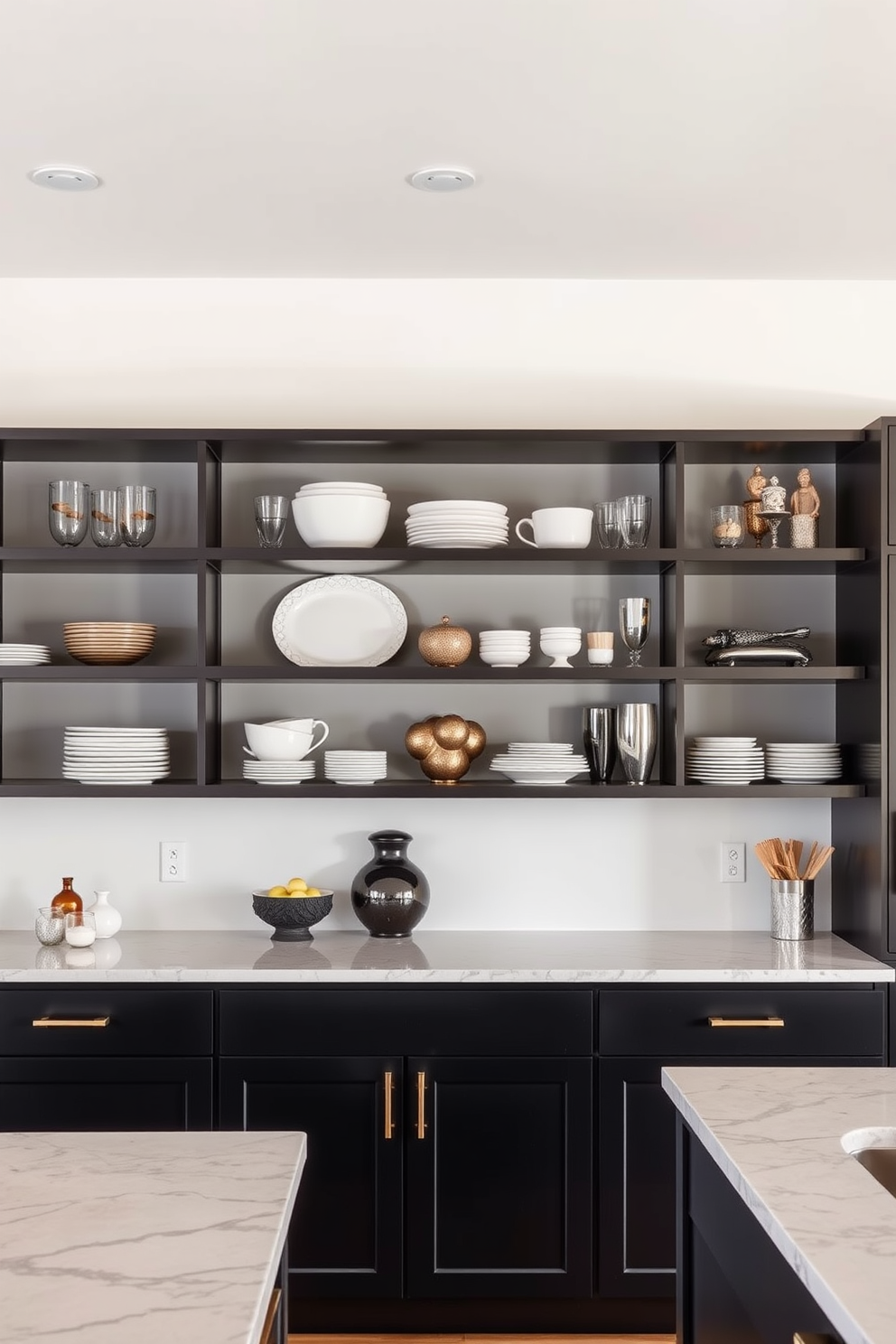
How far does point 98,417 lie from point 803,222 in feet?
→ 6.48

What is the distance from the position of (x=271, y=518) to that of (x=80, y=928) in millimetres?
1163

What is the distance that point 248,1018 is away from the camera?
2717mm

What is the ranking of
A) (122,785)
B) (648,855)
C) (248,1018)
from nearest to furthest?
1. (248,1018)
2. (122,785)
3. (648,855)

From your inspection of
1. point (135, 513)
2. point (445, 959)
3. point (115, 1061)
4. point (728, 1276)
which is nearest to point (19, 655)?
point (135, 513)

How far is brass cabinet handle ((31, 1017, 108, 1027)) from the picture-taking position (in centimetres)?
269

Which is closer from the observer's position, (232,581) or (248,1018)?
(248,1018)

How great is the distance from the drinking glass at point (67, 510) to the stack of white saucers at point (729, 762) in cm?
175

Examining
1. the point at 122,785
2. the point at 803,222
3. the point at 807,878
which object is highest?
the point at 803,222

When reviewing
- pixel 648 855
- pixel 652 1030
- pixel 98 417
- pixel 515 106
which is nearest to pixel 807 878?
pixel 648 855

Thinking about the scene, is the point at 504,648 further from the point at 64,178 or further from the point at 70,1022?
the point at 64,178

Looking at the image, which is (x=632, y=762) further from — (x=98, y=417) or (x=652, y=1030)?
(x=98, y=417)

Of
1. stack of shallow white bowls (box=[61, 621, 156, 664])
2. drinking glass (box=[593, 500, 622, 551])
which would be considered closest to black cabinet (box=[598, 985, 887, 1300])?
drinking glass (box=[593, 500, 622, 551])

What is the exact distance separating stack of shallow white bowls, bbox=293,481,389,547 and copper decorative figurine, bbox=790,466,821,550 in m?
1.10

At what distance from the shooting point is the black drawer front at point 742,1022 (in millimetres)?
2736
